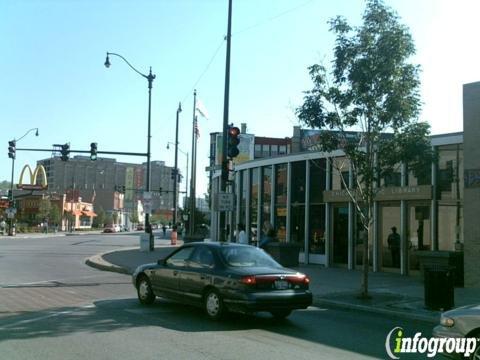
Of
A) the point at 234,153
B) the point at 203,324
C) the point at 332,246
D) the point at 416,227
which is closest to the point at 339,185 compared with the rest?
the point at 332,246

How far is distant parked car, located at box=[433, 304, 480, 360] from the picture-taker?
6867 millimetres

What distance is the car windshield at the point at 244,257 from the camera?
424 inches

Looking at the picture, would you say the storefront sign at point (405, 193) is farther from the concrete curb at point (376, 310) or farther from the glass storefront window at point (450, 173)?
the concrete curb at point (376, 310)

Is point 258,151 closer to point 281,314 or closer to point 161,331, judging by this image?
point 281,314

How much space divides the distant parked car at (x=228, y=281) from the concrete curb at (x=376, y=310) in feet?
7.74

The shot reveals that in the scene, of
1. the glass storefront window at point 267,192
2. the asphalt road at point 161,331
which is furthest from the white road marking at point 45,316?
the glass storefront window at point 267,192

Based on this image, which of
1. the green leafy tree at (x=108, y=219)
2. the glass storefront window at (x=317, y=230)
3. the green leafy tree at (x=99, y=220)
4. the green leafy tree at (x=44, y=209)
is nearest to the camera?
the glass storefront window at (x=317, y=230)

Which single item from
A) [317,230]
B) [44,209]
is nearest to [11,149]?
[317,230]

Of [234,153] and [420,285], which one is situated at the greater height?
[234,153]

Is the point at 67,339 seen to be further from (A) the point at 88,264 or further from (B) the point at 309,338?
(A) the point at 88,264

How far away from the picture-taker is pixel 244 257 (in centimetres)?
1098

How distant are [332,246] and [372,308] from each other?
36.7 feet

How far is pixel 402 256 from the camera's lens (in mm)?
20031

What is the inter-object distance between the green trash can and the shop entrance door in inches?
414
